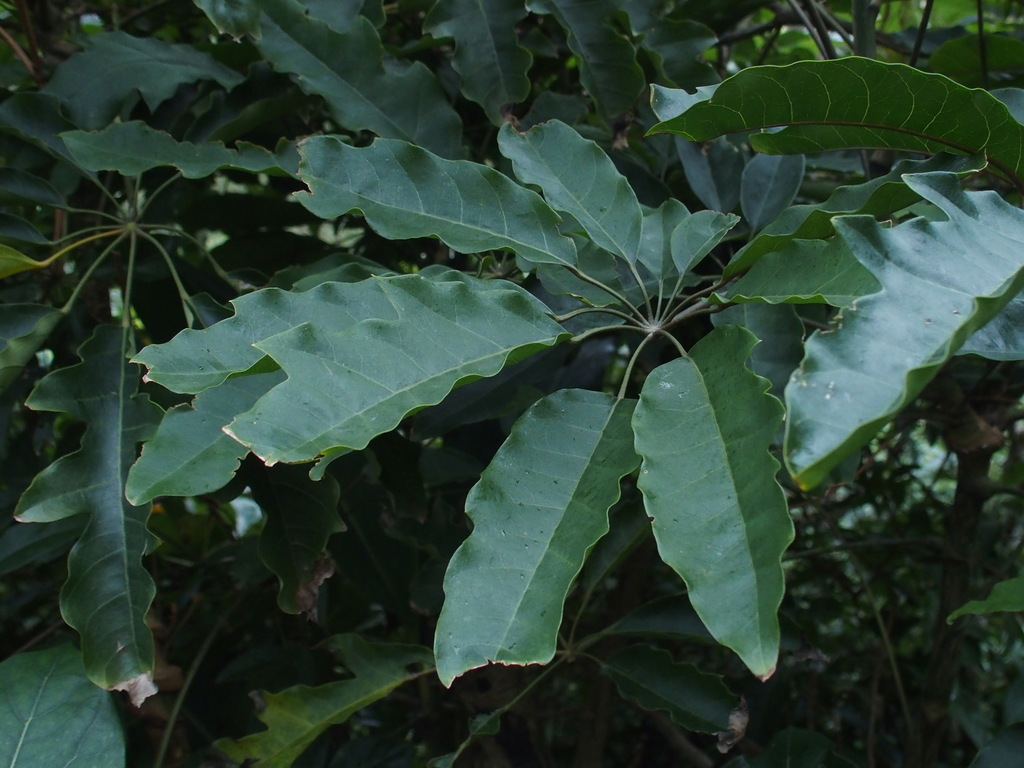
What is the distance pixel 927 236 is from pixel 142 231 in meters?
0.84

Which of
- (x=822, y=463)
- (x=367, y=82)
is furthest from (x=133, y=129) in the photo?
(x=822, y=463)

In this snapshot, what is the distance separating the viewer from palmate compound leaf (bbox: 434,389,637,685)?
48cm

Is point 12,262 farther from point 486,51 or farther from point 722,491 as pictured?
point 722,491

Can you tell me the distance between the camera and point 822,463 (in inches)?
15.2

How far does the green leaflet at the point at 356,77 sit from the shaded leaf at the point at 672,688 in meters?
0.59

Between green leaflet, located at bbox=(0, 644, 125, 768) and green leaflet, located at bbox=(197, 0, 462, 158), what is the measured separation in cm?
63

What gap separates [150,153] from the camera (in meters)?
0.89

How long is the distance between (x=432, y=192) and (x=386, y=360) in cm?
25

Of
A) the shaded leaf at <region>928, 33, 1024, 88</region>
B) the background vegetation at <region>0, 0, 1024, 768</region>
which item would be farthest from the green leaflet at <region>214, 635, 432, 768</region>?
the shaded leaf at <region>928, 33, 1024, 88</region>

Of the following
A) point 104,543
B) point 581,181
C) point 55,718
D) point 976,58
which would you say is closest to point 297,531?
point 104,543

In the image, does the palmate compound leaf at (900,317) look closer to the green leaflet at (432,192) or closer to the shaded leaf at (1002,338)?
the shaded leaf at (1002,338)

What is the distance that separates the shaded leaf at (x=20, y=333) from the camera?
0.80 metres

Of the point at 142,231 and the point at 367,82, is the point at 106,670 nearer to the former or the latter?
the point at 142,231

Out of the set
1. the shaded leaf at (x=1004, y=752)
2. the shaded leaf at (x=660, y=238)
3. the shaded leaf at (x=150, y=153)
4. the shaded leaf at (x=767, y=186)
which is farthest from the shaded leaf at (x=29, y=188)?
the shaded leaf at (x=1004, y=752)
